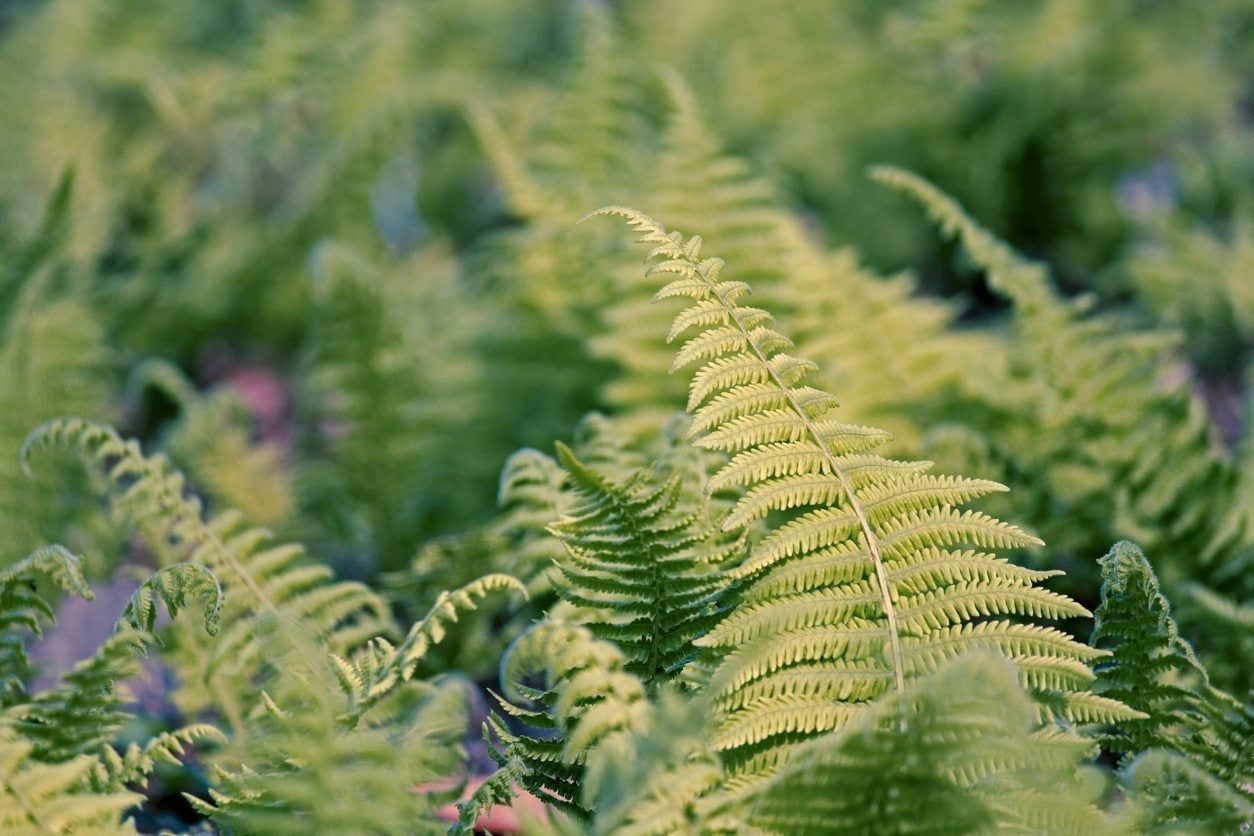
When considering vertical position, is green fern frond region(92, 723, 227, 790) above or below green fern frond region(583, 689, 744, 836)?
below

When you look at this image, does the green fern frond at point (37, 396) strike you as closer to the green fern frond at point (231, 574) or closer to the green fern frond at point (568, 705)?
the green fern frond at point (231, 574)

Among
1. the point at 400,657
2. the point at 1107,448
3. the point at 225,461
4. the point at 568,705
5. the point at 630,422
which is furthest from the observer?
the point at 225,461

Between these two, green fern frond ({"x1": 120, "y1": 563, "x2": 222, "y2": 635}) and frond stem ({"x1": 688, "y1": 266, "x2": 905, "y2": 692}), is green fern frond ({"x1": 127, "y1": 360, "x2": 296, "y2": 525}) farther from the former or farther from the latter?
frond stem ({"x1": 688, "y1": 266, "x2": 905, "y2": 692})

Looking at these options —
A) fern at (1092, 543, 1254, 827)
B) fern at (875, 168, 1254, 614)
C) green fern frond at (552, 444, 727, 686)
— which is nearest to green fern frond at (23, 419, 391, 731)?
green fern frond at (552, 444, 727, 686)

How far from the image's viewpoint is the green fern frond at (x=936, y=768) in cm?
97

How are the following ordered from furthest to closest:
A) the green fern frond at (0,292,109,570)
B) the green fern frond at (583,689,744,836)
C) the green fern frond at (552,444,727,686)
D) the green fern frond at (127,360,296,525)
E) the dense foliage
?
the green fern frond at (127,360,296,525)
the green fern frond at (0,292,109,570)
the green fern frond at (552,444,727,686)
the dense foliage
the green fern frond at (583,689,744,836)

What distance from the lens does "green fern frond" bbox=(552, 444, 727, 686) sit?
4.00 ft

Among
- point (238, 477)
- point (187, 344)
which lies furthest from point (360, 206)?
point (238, 477)

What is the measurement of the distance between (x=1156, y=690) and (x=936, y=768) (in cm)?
40

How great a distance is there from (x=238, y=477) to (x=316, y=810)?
4.78 feet

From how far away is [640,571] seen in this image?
4.05 feet

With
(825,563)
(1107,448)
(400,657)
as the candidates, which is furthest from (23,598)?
(1107,448)

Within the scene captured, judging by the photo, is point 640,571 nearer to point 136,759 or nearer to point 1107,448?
point 136,759

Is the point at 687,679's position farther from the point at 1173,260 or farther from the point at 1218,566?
the point at 1173,260
